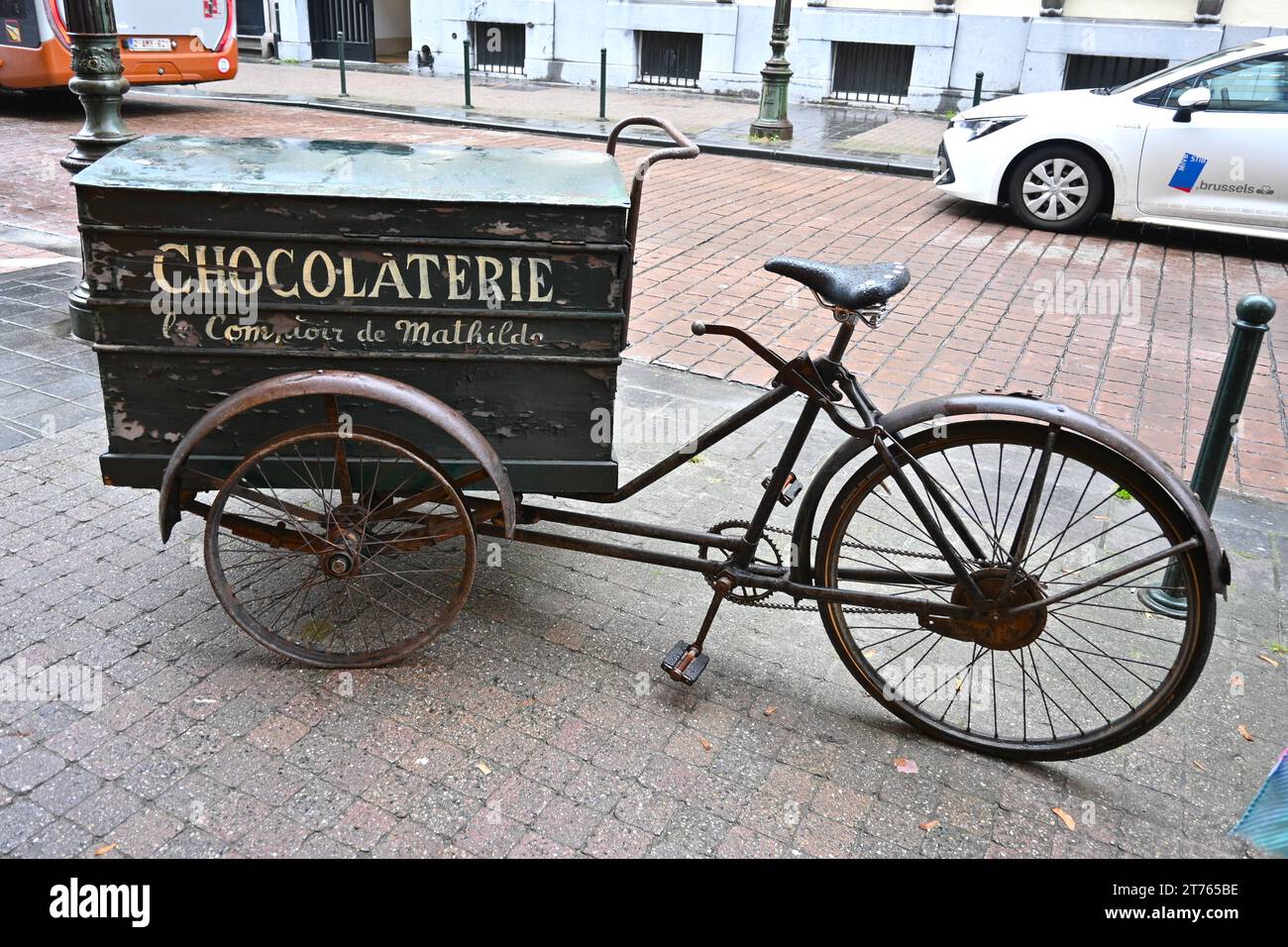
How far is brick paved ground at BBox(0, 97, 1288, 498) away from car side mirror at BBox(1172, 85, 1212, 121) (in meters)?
1.10

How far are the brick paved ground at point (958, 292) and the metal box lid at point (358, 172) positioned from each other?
8.88 feet

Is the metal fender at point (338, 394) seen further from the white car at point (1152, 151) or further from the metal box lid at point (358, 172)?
the white car at point (1152, 151)

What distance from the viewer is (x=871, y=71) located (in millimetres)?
17422

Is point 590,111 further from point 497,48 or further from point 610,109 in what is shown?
point 497,48

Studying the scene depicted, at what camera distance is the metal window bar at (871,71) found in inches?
675

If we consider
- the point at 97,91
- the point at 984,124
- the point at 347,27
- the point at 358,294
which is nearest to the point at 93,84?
the point at 97,91

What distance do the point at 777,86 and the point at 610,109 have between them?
4.14 m

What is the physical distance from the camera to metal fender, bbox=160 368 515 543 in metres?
2.84

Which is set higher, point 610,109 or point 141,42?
point 141,42

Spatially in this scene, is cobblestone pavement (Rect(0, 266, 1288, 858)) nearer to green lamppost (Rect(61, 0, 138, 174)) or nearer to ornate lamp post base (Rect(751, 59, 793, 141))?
green lamppost (Rect(61, 0, 138, 174))

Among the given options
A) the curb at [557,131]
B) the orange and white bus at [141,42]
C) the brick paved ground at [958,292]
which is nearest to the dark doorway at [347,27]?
the curb at [557,131]
